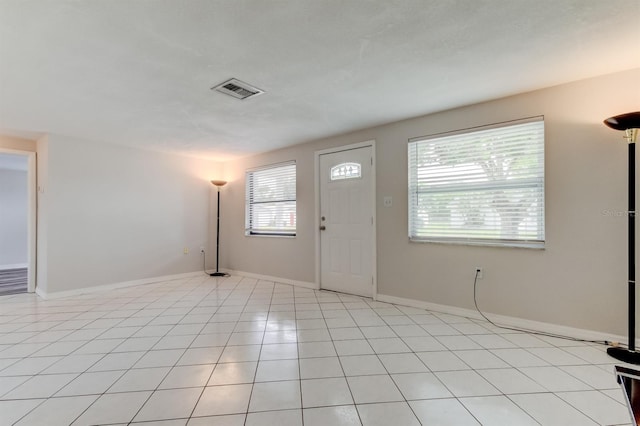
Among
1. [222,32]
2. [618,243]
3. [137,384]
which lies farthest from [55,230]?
[618,243]

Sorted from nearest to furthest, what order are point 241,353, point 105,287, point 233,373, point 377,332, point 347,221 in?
point 233,373
point 241,353
point 377,332
point 347,221
point 105,287

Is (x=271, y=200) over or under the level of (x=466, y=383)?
over

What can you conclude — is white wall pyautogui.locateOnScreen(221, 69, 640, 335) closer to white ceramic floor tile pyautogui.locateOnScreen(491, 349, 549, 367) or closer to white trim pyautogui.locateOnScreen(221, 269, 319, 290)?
white ceramic floor tile pyautogui.locateOnScreen(491, 349, 549, 367)

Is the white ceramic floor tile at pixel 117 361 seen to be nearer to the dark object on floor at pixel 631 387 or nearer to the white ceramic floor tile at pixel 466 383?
the white ceramic floor tile at pixel 466 383

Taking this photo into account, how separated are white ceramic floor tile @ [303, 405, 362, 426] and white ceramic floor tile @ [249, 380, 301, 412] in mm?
112

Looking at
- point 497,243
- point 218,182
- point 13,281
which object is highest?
point 218,182

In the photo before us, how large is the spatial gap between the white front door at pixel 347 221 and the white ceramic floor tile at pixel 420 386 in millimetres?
1983

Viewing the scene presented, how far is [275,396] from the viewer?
1778 mm

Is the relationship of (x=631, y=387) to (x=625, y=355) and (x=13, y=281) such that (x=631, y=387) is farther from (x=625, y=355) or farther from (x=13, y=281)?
(x=13, y=281)

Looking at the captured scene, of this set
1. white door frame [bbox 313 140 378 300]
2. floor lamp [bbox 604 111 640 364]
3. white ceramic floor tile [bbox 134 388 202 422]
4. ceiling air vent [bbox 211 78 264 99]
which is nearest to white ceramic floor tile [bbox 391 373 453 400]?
white ceramic floor tile [bbox 134 388 202 422]

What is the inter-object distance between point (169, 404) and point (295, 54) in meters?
2.47

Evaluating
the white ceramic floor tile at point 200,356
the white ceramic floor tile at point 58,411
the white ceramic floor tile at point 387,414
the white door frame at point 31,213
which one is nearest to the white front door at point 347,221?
the white ceramic floor tile at point 200,356

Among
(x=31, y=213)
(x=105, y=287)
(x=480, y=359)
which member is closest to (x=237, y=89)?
(x=480, y=359)

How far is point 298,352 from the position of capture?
237 cm
